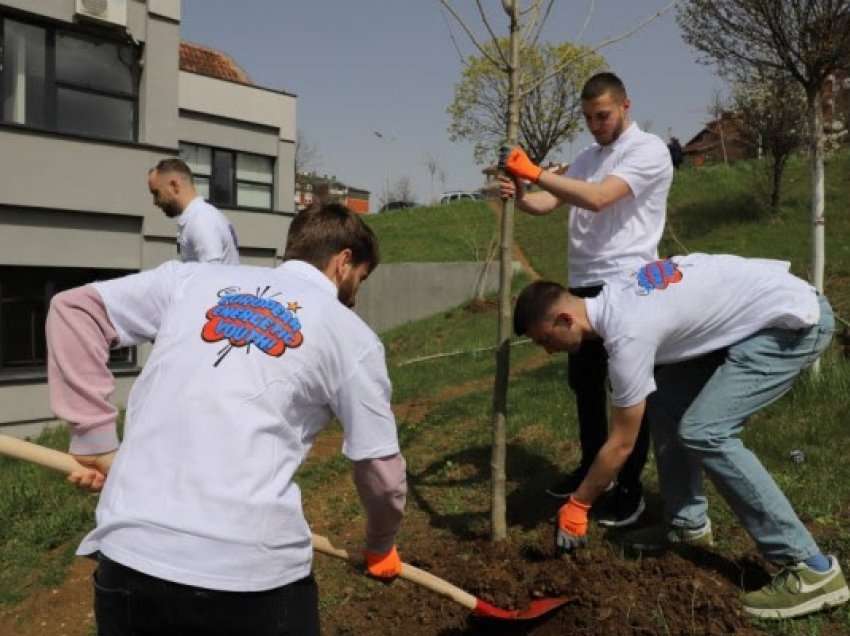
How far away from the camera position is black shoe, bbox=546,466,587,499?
396 centimetres

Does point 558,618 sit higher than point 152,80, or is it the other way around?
point 152,80

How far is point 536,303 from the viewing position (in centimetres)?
292

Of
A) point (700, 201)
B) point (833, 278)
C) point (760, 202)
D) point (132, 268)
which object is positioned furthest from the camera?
point (700, 201)

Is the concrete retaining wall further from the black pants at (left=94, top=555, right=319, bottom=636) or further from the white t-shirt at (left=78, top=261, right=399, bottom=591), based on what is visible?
the black pants at (left=94, top=555, right=319, bottom=636)

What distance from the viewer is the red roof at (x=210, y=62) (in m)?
20.6

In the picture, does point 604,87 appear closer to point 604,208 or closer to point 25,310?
→ point 604,208

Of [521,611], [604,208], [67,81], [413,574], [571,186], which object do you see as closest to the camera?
[413,574]

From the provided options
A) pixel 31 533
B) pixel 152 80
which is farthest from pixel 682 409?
pixel 152 80

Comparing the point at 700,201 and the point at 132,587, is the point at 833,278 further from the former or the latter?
the point at 132,587

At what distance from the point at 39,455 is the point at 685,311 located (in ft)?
7.50

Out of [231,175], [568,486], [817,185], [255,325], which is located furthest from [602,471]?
[231,175]

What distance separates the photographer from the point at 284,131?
19656 millimetres

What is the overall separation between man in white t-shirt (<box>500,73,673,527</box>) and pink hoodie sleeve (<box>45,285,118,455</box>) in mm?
1881

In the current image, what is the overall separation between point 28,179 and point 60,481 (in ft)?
21.3
